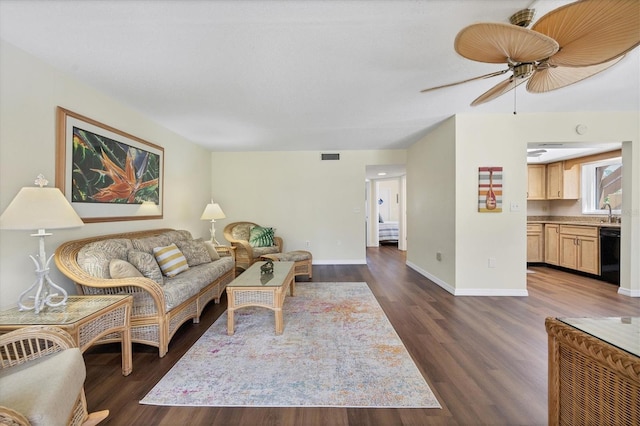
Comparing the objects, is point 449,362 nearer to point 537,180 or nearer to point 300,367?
point 300,367

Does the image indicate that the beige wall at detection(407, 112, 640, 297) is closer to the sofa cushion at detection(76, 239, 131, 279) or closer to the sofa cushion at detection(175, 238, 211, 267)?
the sofa cushion at detection(175, 238, 211, 267)

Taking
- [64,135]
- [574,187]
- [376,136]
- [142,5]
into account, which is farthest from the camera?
[574,187]

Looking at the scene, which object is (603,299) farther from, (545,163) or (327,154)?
(327,154)

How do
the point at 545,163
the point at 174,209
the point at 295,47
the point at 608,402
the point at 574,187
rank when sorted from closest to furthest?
the point at 608,402, the point at 295,47, the point at 174,209, the point at 574,187, the point at 545,163

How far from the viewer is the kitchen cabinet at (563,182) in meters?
4.96

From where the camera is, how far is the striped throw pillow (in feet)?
9.15

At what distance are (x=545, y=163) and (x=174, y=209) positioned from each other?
725 centimetres

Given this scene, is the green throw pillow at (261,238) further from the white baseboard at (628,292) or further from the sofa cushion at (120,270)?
the white baseboard at (628,292)

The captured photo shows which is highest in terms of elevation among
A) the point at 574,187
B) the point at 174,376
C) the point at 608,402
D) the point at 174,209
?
the point at 574,187

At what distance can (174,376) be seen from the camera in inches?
71.0

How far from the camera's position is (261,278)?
2.67 meters

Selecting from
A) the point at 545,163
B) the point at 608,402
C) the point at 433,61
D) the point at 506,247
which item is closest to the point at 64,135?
the point at 433,61

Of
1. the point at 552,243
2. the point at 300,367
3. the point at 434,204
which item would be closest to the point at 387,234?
the point at 552,243

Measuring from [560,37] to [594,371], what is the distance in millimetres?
1661
